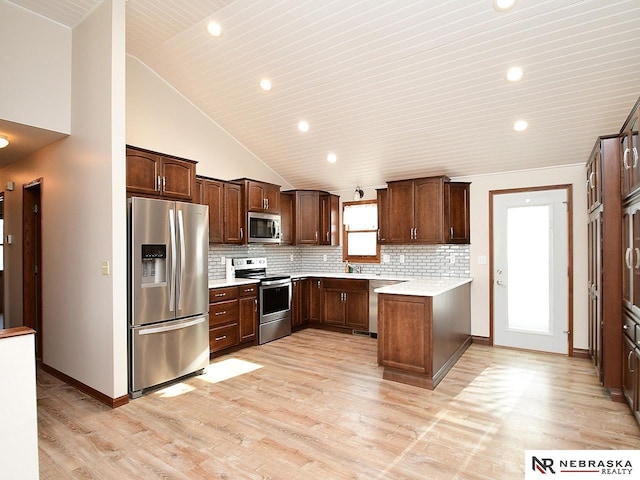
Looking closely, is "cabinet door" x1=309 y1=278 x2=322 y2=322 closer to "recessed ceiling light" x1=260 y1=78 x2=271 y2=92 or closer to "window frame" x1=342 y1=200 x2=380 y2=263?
"window frame" x1=342 y1=200 x2=380 y2=263

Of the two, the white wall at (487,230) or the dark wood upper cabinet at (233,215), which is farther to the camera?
the dark wood upper cabinet at (233,215)

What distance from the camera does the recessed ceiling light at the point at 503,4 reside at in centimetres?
271

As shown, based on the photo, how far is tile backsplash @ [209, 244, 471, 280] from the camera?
17.8ft

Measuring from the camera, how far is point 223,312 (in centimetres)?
462

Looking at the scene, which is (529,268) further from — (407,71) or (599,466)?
(407,71)

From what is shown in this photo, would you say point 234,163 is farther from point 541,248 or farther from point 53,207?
point 541,248

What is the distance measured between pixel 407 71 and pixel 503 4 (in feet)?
3.70

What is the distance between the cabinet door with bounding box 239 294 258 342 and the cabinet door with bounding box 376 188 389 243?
2.19m

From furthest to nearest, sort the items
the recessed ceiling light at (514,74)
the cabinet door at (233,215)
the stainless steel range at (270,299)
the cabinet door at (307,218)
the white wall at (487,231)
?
1. the cabinet door at (307,218)
2. the stainless steel range at (270,299)
3. the cabinet door at (233,215)
4. the white wall at (487,231)
5. the recessed ceiling light at (514,74)

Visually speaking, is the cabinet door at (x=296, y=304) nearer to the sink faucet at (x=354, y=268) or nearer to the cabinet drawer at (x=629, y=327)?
the sink faucet at (x=354, y=268)

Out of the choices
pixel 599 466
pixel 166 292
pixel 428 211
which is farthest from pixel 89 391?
pixel 428 211

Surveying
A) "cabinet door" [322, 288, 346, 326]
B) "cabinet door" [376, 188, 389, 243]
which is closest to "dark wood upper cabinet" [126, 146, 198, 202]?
"cabinet door" [322, 288, 346, 326]

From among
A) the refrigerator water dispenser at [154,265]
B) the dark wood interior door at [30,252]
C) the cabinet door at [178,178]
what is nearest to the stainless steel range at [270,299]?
the cabinet door at [178,178]

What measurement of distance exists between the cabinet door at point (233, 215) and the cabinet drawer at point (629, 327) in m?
4.43
